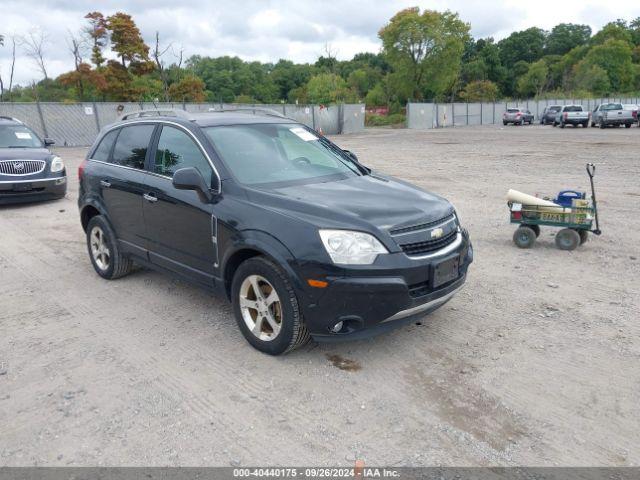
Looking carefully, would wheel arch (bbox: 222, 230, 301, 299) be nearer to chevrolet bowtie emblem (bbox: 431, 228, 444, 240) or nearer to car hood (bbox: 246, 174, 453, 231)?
car hood (bbox: 246, 174, 453, 231)

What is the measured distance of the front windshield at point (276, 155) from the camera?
14.6ft

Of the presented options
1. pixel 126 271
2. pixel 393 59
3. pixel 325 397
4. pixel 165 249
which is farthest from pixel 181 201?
pixel 393 59

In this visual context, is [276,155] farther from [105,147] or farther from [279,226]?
[105,147]

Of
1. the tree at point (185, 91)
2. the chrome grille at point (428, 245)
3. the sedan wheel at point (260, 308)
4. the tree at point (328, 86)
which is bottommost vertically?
the sedan wheel at point (260, 308)

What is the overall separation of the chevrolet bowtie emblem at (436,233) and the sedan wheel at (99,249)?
11.8 feet

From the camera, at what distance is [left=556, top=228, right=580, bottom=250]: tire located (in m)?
6.64

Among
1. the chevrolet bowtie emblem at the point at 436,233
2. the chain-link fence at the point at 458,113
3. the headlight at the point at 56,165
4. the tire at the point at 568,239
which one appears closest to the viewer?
the chevrolet bowtie emblem at the point at 436,233

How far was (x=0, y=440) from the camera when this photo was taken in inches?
124

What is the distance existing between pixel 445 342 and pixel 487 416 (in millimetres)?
1014

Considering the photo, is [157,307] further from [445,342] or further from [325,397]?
[445,342]

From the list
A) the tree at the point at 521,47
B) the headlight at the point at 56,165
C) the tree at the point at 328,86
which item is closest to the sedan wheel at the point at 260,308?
the headlight at the point at 56,165

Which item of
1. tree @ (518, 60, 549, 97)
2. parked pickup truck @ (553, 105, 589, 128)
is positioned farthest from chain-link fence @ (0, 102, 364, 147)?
tree @ (518, 60, 549, 97)

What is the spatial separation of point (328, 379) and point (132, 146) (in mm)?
3176

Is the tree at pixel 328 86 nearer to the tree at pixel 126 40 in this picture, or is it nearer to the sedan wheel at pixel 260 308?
the tree at pixel 126 40
